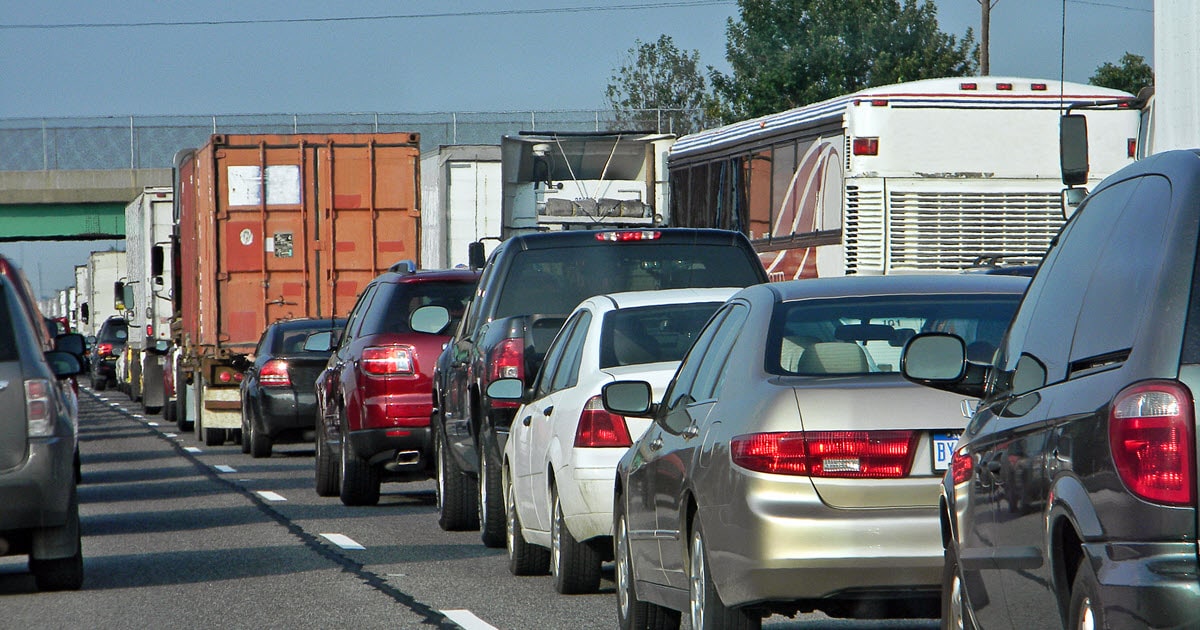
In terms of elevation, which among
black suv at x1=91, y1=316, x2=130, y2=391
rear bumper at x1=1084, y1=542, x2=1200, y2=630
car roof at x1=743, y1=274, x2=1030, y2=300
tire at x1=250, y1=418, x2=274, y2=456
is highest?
car roof at x1=743, y1=274, x2=1030, y2=300

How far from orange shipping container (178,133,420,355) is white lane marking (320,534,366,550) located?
1197cm

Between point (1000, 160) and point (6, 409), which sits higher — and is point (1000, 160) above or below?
above

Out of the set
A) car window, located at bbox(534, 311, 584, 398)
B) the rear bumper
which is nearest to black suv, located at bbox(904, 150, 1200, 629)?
the rear bumper

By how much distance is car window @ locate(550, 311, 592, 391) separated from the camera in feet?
32.1

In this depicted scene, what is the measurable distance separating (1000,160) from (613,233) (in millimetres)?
9463

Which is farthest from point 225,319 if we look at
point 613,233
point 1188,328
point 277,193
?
point 1188,328

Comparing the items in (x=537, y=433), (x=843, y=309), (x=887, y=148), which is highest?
(x=887, y=148)

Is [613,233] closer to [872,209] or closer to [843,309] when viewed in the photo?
[843,309]

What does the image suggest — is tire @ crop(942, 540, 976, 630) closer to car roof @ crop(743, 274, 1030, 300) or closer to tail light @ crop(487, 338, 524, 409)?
car roof @ crop(743, 274, 1030, 300)

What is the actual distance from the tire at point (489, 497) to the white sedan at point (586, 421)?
1179mm

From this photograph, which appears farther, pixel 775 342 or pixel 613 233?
pixel 613 233

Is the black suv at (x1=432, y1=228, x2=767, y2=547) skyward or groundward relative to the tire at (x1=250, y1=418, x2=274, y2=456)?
skyward

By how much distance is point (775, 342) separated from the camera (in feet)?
22.6

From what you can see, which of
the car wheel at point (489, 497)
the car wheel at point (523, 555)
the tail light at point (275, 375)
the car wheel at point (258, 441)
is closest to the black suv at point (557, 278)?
the car wheel at point (489, 497)
